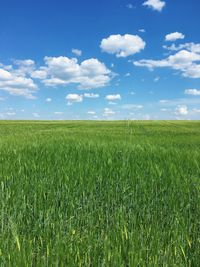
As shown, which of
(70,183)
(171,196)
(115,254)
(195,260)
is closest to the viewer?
(115,254)

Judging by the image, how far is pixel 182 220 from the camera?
10.1ft

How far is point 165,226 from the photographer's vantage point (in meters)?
3.26

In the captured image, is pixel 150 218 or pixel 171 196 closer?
pixel 150 218

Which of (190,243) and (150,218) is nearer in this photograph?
(190,243)

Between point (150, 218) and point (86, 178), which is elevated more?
point (86, 178)

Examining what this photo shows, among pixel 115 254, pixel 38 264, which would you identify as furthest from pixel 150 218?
pixel 38 264

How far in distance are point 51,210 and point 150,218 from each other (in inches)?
39.1

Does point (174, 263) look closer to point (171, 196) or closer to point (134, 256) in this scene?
point (134, 256)

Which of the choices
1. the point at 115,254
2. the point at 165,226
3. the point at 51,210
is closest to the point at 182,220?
the point at 165,226

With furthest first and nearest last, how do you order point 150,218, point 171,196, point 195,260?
point 171,196 < point 150,218 < point 195,260

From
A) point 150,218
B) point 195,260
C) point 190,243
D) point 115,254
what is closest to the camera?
point 115,254

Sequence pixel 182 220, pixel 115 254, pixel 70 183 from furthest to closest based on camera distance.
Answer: pixel 70 183 < pixel 182 220 < pixel 115 254

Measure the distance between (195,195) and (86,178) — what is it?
133 cm

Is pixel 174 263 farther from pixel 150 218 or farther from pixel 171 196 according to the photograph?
pixel 171 196
